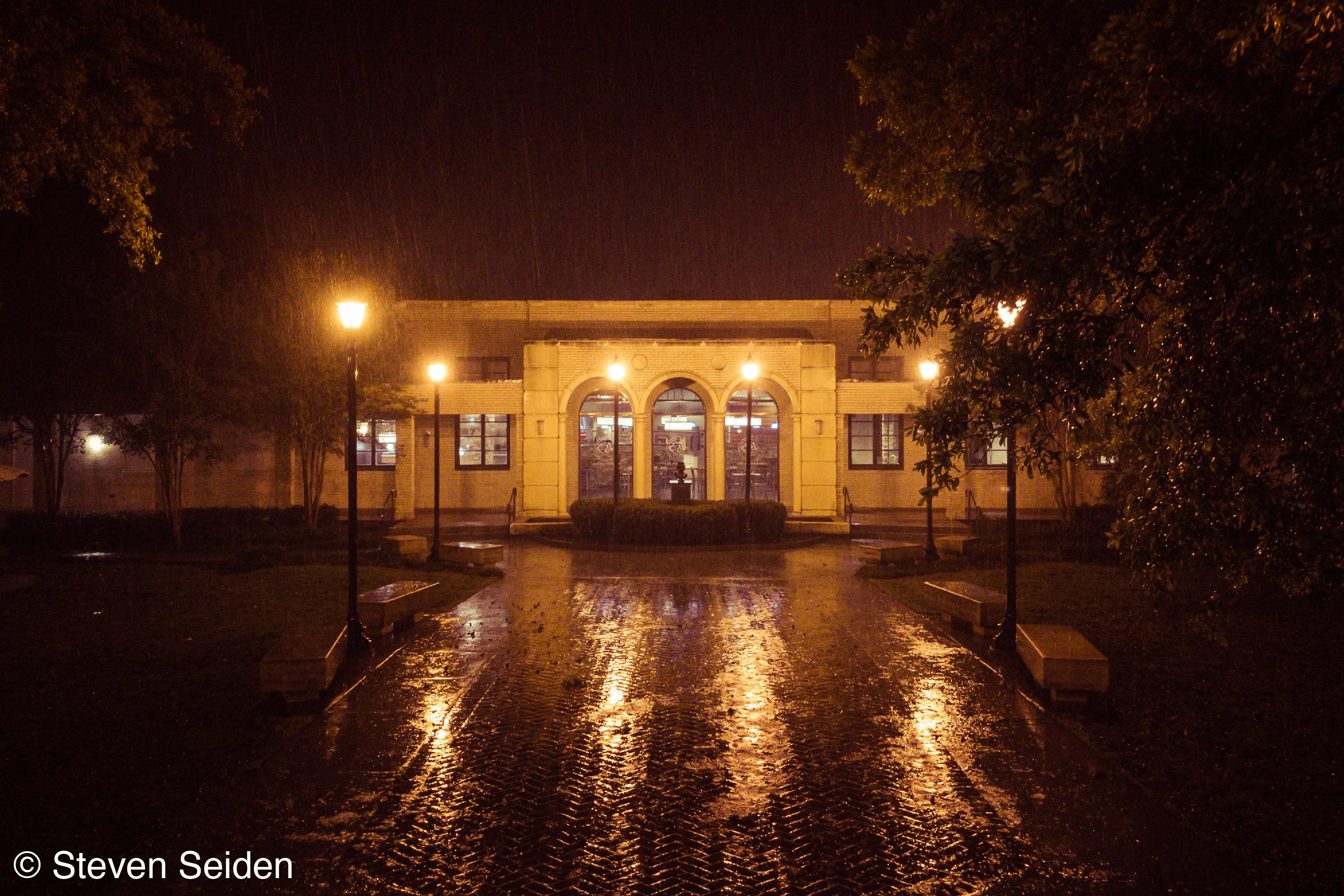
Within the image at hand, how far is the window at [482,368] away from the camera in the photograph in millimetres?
29812

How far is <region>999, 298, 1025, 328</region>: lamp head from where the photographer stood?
16.1ft

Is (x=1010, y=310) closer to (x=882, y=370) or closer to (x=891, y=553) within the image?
(x=891, y=553)

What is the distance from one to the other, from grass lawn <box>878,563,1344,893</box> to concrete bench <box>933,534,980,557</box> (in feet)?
17.7

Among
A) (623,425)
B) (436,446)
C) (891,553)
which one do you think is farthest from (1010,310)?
(623,425)

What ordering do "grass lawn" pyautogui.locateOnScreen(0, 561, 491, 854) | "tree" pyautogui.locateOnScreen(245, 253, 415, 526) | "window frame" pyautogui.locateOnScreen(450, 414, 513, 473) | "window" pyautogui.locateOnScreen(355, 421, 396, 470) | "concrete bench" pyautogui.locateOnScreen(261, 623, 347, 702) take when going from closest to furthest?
"grass lawn" pyautogui.locateOnScreen(0, 561, 491, 854), "concrete bench" pyautogui.locateOnScreen(261, 623, 347, 702), "tree" pyautogui.locateOnScreen(245, 253, 415, 526), "window" pyautogui.locateOnScreen(355, 421, 396, 470), "window frame" pyautogui.locateOnScreen(450, 414, 513, 473)

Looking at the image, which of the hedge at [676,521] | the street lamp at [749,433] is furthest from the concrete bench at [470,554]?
the street lamp at [749,433]

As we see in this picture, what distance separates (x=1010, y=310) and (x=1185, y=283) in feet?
3.61

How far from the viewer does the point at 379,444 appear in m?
28.5

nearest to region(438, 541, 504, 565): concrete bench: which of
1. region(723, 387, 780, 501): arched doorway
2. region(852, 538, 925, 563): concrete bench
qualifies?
region(852, 538, 925, 563): concrete bench

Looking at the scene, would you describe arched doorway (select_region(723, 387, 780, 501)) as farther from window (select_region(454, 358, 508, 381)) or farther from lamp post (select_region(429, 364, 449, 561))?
lamp post (select_region(429, 364, 449, 561))

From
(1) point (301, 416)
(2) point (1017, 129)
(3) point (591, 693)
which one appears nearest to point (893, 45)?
(2) point (1017, 129)

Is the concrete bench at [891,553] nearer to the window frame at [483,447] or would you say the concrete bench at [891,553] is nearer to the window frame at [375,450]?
the window frame at [483,447]

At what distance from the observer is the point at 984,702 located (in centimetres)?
711

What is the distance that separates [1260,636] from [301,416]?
19.9 meters
